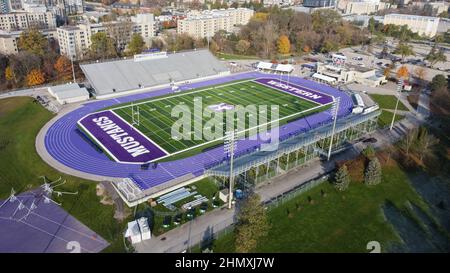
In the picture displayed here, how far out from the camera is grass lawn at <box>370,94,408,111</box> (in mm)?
54987

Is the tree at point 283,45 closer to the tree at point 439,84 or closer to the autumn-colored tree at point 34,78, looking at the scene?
the tree at point 439,84

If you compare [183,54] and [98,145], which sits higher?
[183,54]

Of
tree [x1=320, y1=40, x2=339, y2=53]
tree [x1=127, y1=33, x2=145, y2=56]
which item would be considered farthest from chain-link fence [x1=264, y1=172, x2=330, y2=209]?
tree [x1=320, y1=40, x2=339, y2=53]

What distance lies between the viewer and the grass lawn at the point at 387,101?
54987 mm

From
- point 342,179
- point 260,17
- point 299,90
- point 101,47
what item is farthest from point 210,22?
point 342,179

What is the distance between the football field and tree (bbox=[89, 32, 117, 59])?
89.0 ft

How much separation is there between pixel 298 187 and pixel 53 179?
23.6 m

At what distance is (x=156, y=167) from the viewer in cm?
3588

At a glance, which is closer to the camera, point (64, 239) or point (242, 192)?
point (64, 239)

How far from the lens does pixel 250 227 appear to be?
81.3 ft

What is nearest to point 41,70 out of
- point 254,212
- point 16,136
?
point 16,136

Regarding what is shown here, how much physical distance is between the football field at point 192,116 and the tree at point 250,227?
15.2 m

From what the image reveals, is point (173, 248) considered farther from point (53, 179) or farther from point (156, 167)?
point (53, 179)

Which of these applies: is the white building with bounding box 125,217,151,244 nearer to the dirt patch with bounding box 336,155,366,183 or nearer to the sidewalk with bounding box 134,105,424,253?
the sidewalk with bounding box 134,105,424,253
